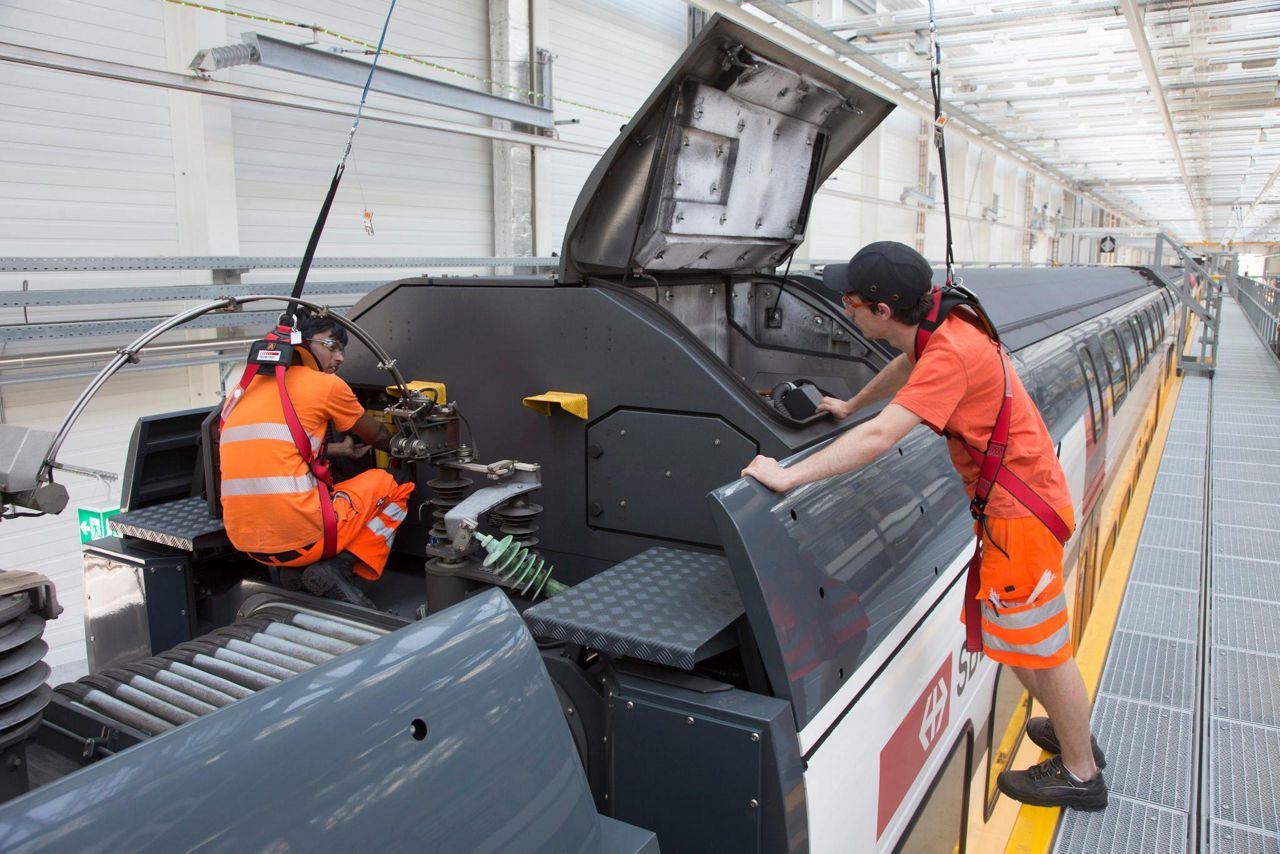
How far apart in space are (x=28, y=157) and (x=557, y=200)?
189 inches

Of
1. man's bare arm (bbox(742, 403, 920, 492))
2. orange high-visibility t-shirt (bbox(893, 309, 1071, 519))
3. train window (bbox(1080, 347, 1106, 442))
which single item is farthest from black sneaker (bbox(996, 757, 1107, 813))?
train window (bbox(1080, 347, 1106, 442))

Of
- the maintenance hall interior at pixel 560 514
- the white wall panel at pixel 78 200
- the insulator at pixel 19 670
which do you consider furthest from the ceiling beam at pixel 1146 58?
the insulator at pixel 19 670

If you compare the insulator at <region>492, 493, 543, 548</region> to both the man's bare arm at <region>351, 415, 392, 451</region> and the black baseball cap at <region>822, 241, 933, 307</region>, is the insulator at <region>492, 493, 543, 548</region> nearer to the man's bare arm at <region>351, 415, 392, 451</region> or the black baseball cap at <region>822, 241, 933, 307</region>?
the man's bare arm at <region>351, 415, 392, 451</region>

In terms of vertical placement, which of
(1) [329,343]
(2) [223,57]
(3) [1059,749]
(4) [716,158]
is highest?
(2) [223,57]

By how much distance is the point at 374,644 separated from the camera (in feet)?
3.16

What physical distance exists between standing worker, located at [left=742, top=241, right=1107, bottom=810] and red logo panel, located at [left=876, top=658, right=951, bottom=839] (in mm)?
266

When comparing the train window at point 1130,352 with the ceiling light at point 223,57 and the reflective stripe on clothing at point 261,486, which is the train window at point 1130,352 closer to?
the reflective stripe on clothing at point 261,486

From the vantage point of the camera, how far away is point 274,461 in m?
2.78

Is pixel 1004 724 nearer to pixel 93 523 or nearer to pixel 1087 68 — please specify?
pixel 93 523

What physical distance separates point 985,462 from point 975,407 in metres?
0.16

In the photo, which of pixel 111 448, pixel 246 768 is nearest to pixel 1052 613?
pixel 246 768

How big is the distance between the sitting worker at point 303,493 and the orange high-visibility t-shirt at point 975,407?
68.7 inches

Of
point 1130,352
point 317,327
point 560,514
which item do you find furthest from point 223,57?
point 1130,352

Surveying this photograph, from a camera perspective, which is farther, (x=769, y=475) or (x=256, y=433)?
(x=256, y=433)
